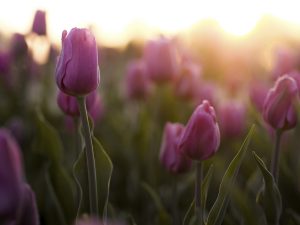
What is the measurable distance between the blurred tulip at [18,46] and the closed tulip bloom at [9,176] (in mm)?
2414

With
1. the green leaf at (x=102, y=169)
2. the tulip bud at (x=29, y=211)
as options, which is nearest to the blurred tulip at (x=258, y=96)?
the green leaf at (x=102, y=169)

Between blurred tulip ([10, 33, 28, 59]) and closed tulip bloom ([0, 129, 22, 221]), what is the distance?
2414 millimetres

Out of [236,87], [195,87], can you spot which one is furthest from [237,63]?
[195,87]

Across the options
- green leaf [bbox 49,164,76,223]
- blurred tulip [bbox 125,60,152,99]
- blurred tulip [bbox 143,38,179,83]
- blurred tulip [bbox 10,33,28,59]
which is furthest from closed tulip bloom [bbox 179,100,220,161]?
blurred tulip [bbox 10,33,28,59]

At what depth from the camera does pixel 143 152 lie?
2439 mm

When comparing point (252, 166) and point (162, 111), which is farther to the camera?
point (162, 111)

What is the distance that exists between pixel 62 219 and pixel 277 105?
690 mm

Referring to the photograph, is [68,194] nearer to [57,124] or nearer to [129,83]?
[129,83]

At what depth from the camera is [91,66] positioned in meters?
1.25

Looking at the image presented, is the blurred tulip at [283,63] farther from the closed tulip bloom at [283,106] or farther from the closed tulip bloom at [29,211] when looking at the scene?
the closed tulip bloom at [29,211]

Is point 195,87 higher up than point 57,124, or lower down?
higher up

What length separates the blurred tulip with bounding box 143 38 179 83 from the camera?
97.2 inches

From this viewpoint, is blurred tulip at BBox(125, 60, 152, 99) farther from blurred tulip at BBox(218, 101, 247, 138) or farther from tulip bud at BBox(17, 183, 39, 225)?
tulip bud at BBox(17, 183, 39, 225)

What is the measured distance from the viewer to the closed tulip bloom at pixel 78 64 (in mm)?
1239
